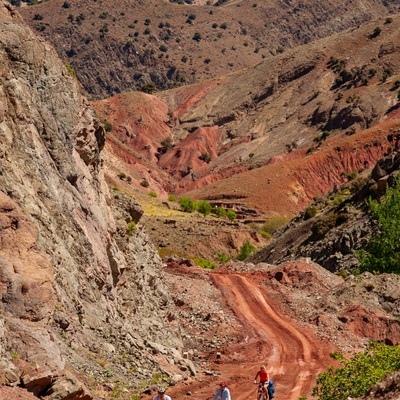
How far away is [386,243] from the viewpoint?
5109 centimetres

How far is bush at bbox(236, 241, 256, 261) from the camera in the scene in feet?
268

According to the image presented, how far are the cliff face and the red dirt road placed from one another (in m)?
3.23

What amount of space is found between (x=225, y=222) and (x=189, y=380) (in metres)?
69.4

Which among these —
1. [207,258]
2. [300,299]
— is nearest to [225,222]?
[207,258]

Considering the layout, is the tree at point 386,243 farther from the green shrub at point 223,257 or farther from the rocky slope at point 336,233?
the green shrub at point 223,257

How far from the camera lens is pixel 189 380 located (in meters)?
25.5

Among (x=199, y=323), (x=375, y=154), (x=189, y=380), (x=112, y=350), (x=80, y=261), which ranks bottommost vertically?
(x=375, y=154)

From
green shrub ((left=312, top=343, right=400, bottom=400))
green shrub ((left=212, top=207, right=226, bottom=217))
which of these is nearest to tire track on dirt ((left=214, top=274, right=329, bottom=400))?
→ green shrub ((left=312, top=343, right=400, bottom=400))

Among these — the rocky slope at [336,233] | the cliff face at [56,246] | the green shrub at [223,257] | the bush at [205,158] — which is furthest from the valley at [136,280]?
the bush at [205,158]

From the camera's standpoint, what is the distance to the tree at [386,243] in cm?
5066

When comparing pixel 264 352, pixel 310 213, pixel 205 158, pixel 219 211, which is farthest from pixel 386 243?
pixel 205 158

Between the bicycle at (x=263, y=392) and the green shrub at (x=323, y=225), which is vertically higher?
the bicycle at (x=263, y=392)

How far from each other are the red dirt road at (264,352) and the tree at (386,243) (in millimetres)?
8545

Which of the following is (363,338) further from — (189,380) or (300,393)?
(189,380)
